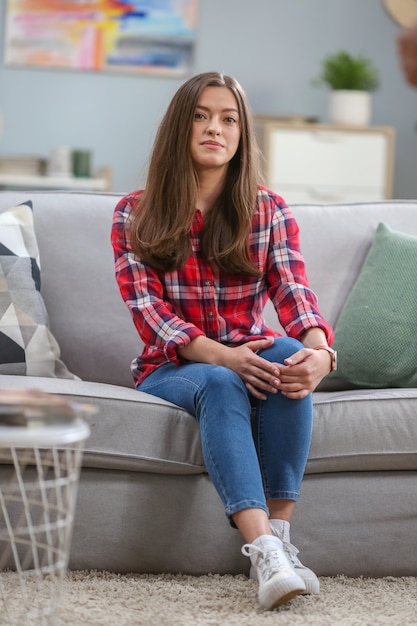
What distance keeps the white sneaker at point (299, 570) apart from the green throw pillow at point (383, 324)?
1.92 feet

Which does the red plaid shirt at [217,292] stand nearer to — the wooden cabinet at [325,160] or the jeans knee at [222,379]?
the jeans knee at [222,379]

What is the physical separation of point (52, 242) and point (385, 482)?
3.34 ft

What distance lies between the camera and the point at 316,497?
186 cm

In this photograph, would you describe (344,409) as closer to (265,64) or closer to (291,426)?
(291,426)

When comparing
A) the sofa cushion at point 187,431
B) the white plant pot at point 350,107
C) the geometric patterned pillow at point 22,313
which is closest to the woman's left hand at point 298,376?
the sofa cushion at point 187,431

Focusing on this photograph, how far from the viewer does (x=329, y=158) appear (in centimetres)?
466

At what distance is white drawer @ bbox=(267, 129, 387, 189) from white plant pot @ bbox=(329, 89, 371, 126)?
3.7 inches

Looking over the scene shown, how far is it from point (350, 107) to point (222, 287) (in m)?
2.95

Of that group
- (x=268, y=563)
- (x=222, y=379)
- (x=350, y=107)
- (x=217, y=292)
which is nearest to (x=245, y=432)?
(x=222, y=379)

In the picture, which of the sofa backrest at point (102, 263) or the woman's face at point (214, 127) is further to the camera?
the sofa backrest at point (102, 263)

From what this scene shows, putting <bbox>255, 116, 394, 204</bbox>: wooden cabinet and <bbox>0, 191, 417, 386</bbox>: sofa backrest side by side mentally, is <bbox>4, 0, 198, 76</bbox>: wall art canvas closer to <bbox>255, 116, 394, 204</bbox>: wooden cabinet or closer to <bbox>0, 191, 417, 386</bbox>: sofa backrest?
<bbox>255, 116, 394, 204</bbox>: wooden cabinet

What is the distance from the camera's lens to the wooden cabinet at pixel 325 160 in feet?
15.2

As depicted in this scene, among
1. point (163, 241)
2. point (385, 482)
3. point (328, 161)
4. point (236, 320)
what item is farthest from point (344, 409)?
point (328, 161)

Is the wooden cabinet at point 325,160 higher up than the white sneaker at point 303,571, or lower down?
higher up
